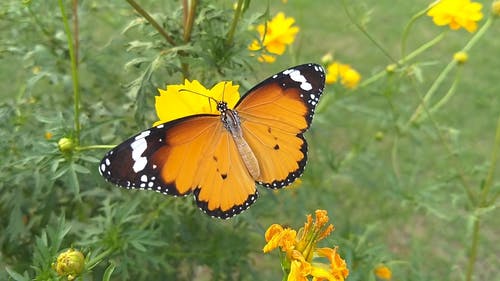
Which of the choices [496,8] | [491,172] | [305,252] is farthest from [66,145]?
[496,8]

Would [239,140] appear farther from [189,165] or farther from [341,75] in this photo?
[341,75]

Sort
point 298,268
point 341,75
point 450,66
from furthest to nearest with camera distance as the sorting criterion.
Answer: point 341,75, point 450,66, point 298,268

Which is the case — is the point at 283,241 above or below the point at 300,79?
below

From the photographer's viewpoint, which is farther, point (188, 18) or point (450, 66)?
point (450, 66)

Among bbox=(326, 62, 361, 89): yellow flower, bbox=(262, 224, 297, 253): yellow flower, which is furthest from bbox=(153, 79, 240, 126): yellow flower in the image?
bbox=(326, 62, 361, 89): yellow flower

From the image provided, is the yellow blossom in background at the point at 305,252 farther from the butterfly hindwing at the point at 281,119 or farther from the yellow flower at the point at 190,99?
the yellow flower at the point at 190,99

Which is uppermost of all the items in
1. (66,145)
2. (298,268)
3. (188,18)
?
(188,18)
